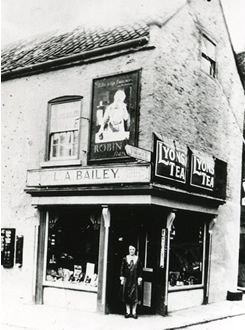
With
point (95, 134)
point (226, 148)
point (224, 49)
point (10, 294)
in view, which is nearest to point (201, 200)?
point (226, 148)

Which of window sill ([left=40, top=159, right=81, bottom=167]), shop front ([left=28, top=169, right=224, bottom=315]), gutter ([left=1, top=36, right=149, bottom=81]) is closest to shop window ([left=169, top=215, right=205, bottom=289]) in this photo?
shop front ([left=28, top=169, right=224, bottom=315])

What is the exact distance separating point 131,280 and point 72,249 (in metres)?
1.51

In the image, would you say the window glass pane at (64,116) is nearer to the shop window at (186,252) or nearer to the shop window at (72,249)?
the shop window at (72,249)

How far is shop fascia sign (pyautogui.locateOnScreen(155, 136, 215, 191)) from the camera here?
870 cm

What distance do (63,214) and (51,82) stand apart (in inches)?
107

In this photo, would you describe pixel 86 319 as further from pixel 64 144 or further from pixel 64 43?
pixel 64 43

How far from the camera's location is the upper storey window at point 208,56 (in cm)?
1048

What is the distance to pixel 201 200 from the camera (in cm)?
1023

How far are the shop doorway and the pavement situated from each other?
34 centimetres

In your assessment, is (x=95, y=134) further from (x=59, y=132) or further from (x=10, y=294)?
(x=10, y=294)

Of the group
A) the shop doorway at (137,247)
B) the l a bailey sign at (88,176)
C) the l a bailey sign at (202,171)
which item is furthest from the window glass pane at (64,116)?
the l a bailey sign at (202,171)

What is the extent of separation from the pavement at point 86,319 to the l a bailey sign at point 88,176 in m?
2.37

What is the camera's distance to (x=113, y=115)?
361 inches

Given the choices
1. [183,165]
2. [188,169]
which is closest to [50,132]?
[183,165]
